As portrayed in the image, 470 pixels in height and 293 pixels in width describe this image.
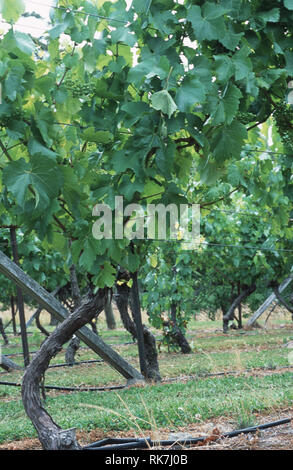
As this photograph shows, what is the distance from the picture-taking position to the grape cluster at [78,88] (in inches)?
108

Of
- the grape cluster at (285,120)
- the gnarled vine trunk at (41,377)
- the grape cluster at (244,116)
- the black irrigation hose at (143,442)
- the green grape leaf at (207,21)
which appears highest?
the green grape leaf at (207,21)

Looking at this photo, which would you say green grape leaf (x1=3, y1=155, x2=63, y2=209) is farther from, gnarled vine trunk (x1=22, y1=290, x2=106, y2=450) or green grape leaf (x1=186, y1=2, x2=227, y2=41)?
gnarled vine trunk (x1=22, y1=290, x2=106, y2=450)

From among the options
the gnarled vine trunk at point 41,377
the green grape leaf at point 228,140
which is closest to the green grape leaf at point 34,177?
the green grape leaf at point 228,140

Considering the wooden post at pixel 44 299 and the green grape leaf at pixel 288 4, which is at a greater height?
the green grape leaf at pixel 288 4

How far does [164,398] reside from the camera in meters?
5.18

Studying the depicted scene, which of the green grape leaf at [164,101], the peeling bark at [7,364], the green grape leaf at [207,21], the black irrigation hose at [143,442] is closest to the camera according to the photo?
the green grape leaf at [164,101]

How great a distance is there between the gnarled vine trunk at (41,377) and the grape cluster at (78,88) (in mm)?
1386

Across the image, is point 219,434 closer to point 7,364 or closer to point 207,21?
point 207,21

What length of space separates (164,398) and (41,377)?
1966 millimetres

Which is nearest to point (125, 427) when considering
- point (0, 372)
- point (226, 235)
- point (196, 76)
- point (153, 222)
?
point (153, 222)

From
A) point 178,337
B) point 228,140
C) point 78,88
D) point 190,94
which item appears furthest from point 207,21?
point 178,337

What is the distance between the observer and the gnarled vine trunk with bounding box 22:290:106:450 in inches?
118

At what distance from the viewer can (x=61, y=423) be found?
13.5 feet

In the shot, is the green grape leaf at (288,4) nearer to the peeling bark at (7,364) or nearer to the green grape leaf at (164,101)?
the green grape leaf at (164,101)
